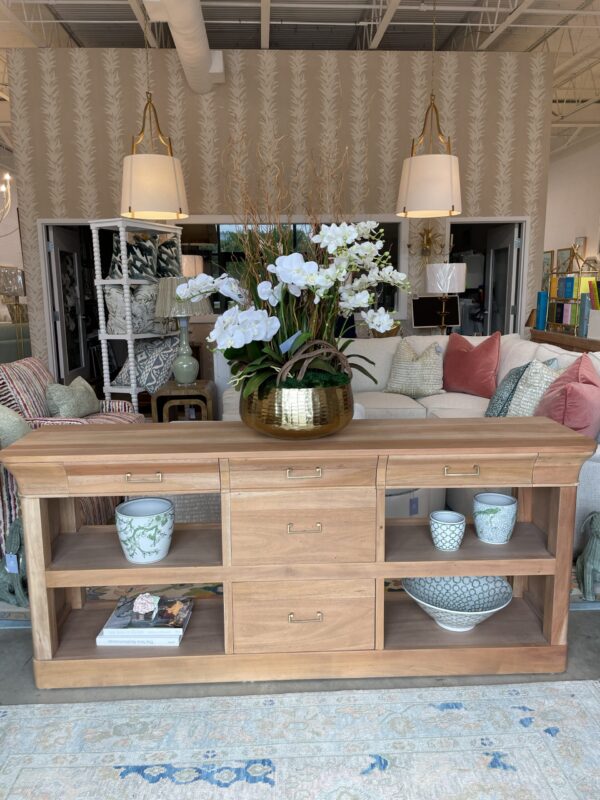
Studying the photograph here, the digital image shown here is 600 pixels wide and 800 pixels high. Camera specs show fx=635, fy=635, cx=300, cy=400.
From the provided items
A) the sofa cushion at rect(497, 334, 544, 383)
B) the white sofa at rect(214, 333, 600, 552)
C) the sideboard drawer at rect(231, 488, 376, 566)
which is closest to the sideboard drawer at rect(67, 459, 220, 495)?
the sideboard drawer at rect(231, 488, 376, 566)

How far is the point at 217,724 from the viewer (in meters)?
1.85

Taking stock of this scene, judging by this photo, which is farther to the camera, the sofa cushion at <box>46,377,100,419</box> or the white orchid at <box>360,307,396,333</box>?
the sofa cushion at <box>46,377,100,419</box>

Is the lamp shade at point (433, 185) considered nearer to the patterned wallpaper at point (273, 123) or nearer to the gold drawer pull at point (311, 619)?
the patterned wallpaper at point (273, 123)

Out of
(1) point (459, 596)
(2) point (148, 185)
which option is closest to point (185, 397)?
(2) point (148, 185)

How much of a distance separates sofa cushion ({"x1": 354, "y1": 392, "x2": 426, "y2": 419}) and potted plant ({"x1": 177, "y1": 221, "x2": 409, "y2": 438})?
234cm

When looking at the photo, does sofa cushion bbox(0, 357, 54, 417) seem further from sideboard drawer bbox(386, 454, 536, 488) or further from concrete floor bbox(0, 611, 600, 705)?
sideboard drawer bbox(386, 454, 536, 488)

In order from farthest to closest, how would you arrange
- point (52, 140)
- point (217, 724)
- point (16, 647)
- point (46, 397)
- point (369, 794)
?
point (52, 140)
point (46, 397)
point (16, 647)
point (217, 724)
point (369, 794)

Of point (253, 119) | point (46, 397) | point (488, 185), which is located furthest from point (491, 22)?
point (46, 397)

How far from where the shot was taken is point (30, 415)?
3.25 m

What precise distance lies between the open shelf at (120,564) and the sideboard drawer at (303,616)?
0.46 ft

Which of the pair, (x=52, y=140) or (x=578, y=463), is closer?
(x=578, y=463)

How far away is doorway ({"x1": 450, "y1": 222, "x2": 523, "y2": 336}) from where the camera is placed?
295 inches

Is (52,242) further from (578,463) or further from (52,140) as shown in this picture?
(578,463)

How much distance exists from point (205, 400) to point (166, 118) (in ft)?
12.1
